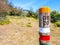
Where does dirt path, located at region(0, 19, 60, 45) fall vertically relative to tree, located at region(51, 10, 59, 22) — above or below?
below

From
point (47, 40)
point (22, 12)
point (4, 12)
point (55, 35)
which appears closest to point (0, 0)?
point (4, 12)

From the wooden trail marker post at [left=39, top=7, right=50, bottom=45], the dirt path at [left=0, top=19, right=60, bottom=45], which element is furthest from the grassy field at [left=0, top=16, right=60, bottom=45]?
the wooden trail marker post at [left=39, top=7, right=50, bottom=45]

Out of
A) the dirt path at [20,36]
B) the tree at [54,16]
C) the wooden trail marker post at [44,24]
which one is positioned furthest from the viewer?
the tree at [54,16]

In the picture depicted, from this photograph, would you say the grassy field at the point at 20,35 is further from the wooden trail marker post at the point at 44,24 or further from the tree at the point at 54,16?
the wooden trail marker post at the point at 44,24

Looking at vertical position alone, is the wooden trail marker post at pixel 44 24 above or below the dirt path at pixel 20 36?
above

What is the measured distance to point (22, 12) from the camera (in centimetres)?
1909

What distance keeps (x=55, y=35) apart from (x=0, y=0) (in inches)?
235

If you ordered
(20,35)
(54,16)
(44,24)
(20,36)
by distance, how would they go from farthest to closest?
1. (54,16)
2. (20,35)
3. (20,36)
4. (44,24)

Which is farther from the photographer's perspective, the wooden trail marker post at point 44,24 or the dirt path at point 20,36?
the dirt path at point 20,36

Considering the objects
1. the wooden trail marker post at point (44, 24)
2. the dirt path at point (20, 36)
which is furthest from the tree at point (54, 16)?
the wooden trail marker post at point (44, 24)

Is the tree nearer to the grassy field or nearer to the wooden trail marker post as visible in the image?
the grassy field

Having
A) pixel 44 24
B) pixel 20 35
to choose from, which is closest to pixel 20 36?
pixel 20 35

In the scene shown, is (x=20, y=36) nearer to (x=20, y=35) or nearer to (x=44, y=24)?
(x=20, y=35)

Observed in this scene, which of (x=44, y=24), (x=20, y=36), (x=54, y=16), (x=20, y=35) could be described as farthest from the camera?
(x=54, y=16)
